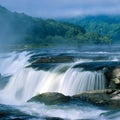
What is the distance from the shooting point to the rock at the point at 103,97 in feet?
86.7

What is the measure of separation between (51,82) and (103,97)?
689 cm

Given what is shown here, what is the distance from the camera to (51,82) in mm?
33281

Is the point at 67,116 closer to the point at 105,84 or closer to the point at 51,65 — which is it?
the point at 105,84

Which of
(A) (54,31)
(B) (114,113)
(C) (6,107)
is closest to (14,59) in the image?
(C) (6,107)

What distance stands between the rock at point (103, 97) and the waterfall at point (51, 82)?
1685 mm

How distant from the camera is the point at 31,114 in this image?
23281 millimetres

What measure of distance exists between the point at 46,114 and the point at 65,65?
462 inches

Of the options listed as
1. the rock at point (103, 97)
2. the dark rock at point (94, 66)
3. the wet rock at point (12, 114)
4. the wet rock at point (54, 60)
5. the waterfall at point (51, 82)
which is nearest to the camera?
the wet rock at point (12, 114)

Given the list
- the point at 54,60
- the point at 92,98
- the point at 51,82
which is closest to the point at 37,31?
the point at 54,60

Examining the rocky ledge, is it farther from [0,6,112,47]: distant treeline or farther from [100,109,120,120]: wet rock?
[0,6,112,47]: distant treeline

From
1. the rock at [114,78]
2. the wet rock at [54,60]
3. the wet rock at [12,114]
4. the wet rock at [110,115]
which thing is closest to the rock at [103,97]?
the rock at [114,78]

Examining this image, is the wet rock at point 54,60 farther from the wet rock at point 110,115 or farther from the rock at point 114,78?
the wet rock at point 110,115

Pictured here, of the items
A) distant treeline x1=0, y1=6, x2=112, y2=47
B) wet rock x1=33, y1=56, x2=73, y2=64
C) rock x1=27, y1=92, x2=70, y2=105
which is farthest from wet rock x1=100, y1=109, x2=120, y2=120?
distant treeline x1=0, y1=6, x2=112, y2=47

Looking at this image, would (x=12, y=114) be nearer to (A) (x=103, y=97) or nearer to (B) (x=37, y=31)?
(A) (x=103, y=97)
